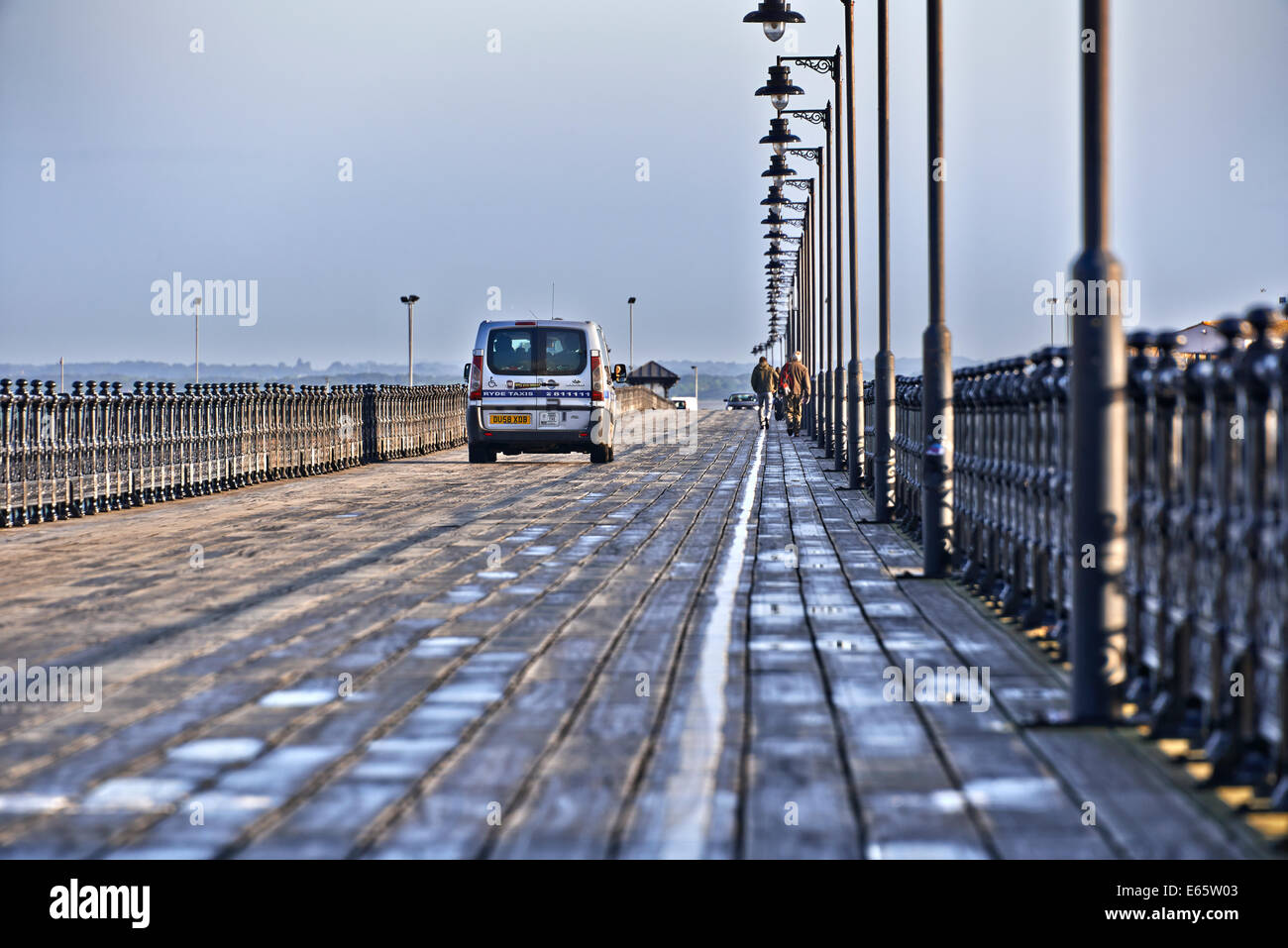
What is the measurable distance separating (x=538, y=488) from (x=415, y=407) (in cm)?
1231

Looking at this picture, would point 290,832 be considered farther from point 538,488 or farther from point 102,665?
point 538,488

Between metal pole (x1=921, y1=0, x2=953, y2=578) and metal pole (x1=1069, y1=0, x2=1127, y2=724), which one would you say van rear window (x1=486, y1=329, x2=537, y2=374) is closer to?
metal pole (x1=921, y1=0, x2=953, y2=578)

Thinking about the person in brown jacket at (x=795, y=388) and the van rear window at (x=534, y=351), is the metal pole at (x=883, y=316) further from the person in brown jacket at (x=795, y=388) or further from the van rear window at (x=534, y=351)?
the person in brown jacket at (x=795, y=388)

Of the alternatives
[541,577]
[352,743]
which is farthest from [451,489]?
[352,743]

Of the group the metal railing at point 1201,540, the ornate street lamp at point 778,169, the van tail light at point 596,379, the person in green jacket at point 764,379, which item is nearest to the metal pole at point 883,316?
the metal railing at point 1201,540

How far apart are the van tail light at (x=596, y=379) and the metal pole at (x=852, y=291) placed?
4.25 meters

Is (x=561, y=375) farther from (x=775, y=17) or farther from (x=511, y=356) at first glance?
(x=775, y=17)

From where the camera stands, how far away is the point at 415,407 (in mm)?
31688

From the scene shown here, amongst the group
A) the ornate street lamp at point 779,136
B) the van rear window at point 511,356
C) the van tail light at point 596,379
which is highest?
the ornate street lamp at point 779,136

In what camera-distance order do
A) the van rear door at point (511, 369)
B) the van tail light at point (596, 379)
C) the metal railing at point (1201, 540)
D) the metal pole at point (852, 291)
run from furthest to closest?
the van tail light at point (596, 379) < the van rear door at point (511, 369) < the metal pole at point (852, 291) < the metal railing at point (1201, 540)

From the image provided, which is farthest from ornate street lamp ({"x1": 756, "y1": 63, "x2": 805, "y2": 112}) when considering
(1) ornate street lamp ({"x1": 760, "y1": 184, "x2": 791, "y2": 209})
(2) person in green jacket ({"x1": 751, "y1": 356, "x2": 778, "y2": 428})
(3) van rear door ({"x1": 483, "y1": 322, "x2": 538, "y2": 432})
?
(2) person in green jacket ({"x1": 751, "y1": 356, "x2": 778, "y2": 428})

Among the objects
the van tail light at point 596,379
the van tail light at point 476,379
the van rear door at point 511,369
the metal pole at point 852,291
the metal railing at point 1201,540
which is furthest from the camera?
the van tail light at point 596,379

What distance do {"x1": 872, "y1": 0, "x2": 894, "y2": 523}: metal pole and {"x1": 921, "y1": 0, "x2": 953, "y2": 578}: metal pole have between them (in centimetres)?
396

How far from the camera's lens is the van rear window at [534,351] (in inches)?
944
